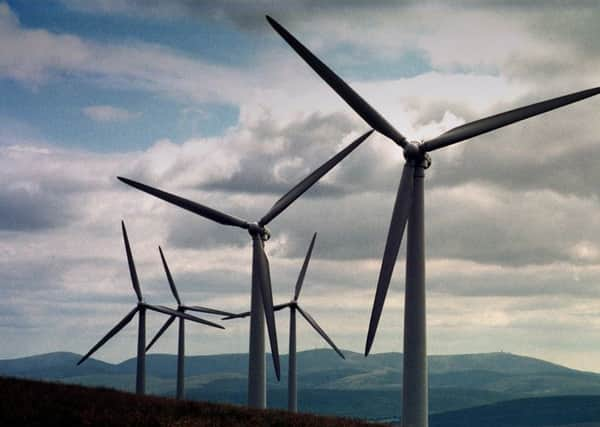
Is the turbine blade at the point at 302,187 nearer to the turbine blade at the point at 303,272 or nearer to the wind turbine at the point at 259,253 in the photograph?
the wind turbine at the point at 259,253

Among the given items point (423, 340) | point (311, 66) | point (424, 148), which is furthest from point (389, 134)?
point (423, 340)

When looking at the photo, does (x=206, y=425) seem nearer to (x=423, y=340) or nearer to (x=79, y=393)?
(x=79, y=393)

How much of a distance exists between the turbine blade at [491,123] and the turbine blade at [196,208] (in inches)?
1101

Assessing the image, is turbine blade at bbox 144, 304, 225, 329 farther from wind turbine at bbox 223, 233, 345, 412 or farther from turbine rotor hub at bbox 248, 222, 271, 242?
turbine rotor hub at bbox 248, 222, 271, 242

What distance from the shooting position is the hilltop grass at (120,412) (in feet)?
108

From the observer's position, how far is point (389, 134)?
46.6 metres

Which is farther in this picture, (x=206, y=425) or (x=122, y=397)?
(x=122, y=397)

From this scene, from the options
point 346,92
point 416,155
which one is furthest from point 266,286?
point 416,155

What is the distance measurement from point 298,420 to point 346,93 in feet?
66.0

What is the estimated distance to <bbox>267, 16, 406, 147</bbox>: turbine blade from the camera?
4650 cm

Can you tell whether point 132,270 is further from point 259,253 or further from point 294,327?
point 259,253

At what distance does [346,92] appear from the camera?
47.4 metres

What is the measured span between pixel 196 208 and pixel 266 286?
11197 millimetres

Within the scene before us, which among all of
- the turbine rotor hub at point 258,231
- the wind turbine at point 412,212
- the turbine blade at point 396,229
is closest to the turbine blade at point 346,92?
the wind turbine at point 412,212
